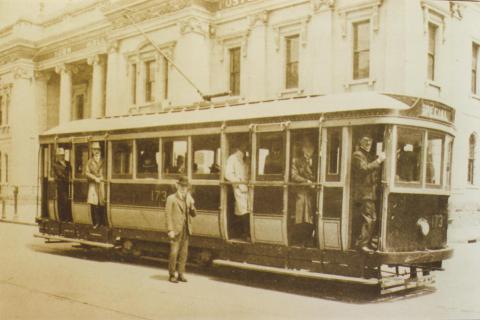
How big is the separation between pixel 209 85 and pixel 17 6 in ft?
53.8

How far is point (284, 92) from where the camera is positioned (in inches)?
826

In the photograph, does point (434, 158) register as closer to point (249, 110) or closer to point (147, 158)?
point (249, 110)

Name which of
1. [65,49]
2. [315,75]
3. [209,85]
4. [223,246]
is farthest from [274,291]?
[65,49]

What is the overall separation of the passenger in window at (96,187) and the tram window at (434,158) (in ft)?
22.9

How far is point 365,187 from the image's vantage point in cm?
852

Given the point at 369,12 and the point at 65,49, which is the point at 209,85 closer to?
the point at 369,12

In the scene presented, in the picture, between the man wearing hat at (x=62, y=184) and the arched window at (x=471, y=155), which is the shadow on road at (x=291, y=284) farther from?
the arched window at (x=471, y=155)

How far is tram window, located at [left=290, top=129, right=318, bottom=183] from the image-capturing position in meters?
9.16

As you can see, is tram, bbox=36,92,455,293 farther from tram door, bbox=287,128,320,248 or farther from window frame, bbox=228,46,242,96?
window frame, bbox=228,46,242,96

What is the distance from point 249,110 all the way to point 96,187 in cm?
447

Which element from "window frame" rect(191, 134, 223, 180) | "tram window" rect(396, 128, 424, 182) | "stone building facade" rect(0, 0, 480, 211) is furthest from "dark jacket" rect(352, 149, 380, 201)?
"stone building facade" rect(0, 0, 480, 211)

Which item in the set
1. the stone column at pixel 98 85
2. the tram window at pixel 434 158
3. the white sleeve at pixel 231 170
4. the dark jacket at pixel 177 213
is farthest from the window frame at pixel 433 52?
the stone column at pixel 98 85

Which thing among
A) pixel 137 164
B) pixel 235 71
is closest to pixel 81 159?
pixel 137 164

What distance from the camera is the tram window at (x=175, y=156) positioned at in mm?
11109
